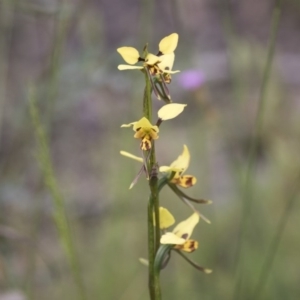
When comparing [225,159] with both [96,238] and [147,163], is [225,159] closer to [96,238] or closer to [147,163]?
[96,238]

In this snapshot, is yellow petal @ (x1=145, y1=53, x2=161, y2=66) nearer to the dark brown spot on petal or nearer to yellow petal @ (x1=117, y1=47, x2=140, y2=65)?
yellow petal @ (x1=117, y1=47, x2=140, y2=65)

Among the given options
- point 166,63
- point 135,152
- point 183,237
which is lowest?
point 135,152

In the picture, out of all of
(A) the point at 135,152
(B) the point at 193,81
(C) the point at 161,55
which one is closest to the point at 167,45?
(C) the point at 161,55

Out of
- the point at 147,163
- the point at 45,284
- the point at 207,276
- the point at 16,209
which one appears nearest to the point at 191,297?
the point at 207,276

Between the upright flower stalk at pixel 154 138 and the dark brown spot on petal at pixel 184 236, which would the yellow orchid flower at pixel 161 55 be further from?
the dark brown spot on petal at pixel 184 236

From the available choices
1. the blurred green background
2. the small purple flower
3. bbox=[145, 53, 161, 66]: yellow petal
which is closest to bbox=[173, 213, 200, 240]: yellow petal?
bbox=[145, 53, 161, 66]: yellow petal

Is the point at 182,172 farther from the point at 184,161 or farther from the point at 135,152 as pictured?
the point at 135,152

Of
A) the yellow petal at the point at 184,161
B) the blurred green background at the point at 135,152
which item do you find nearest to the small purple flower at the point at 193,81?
the blurred green background at the point at 135,152

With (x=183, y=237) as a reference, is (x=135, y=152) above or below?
below
